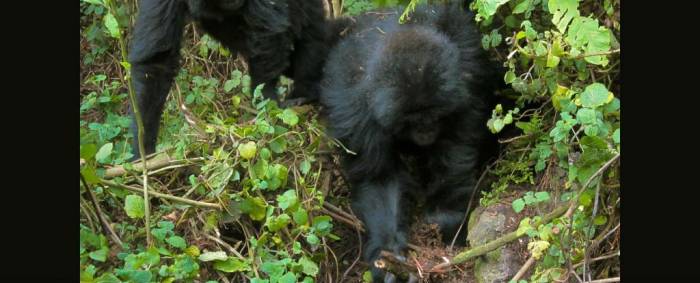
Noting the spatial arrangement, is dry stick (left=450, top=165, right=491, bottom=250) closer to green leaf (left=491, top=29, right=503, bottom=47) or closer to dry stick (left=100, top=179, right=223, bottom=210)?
green leaf (left=491, top=29, right=503, bottom=47)

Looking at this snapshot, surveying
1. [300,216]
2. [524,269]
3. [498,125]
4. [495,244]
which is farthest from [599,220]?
[300,216]

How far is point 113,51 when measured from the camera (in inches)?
305

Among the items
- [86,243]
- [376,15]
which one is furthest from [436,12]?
[86,243]

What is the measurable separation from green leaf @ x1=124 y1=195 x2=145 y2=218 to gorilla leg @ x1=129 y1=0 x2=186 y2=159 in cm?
122

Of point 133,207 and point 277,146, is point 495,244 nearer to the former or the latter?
point 277,146

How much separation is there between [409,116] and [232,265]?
1.28 metres

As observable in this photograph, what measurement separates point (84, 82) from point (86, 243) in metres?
3.25

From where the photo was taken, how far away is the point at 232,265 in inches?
195

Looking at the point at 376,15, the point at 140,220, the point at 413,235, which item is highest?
the point at 376,15

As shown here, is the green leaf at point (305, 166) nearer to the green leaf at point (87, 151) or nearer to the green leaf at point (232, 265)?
the green leaf at point (232, 265)

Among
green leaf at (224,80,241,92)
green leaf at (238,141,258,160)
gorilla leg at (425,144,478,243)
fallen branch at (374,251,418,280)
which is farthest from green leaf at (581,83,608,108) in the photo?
green leaf at (224,80,241,92)

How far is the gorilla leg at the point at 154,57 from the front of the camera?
236 inches

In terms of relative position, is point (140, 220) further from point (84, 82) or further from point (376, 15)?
point (84, 82)

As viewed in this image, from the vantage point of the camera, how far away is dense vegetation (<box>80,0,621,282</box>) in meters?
4.50
